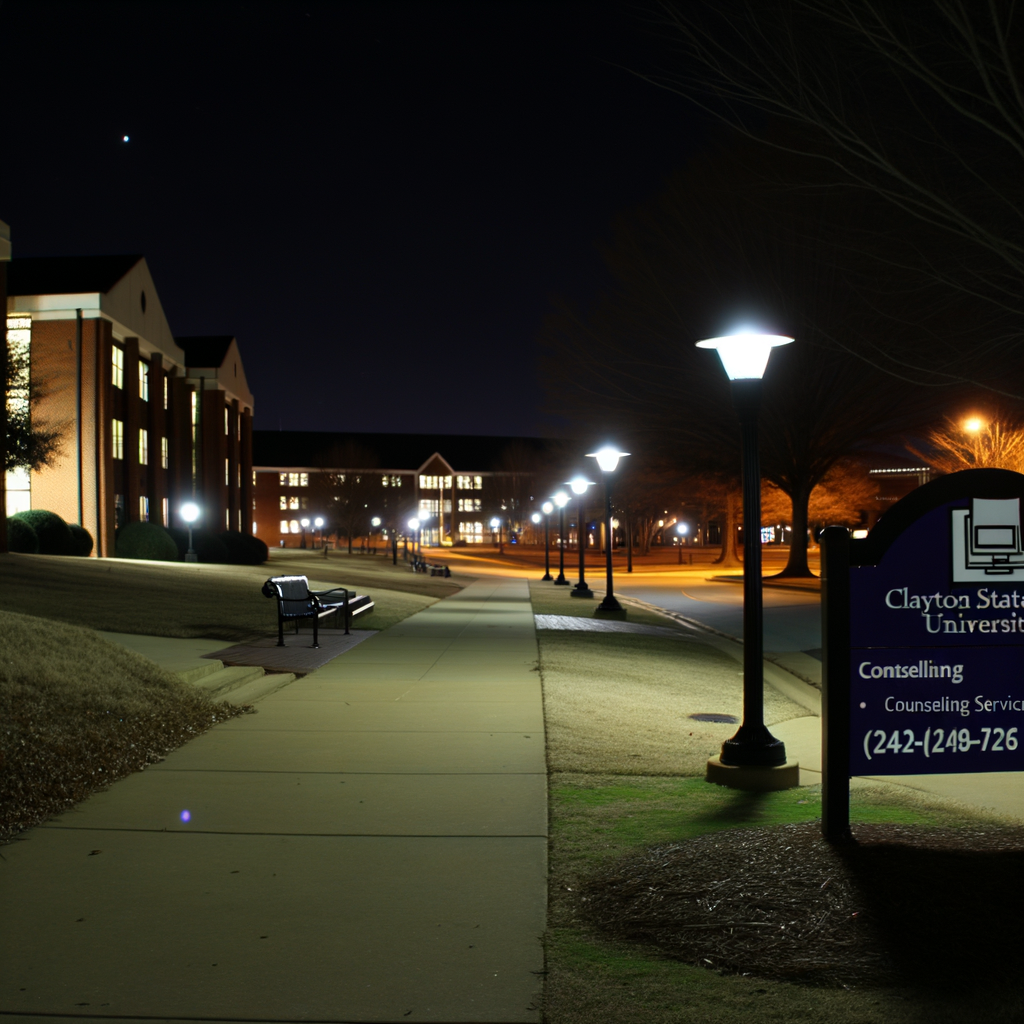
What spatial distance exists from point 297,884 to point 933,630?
3392 millimetres

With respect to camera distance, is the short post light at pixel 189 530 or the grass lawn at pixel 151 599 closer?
the grass lawn at pixel 151 599

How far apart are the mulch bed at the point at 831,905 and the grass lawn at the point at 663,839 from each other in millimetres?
30

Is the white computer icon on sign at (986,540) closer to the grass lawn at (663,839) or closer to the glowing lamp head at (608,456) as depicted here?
the grass lawn at (663,839)

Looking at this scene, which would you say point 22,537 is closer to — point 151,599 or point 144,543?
point 144,543

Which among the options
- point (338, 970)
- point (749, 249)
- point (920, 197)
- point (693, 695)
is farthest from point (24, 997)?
point (749, 249)

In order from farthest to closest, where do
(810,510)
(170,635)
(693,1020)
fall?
(810,510)
(170,635)
(693,1020)

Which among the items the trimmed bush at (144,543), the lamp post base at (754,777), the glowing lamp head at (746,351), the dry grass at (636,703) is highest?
the glowing lamp head at (746,351)

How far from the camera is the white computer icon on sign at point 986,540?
5203mm

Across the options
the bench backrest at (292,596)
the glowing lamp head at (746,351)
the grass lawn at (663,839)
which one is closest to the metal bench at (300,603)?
the bench backrest at (292,596)

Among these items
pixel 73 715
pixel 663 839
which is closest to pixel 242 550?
pixel 73 715

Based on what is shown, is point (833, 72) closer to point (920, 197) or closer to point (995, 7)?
point (995, 7)

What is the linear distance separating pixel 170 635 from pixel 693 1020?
13228 millimetres

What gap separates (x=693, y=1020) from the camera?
343cm

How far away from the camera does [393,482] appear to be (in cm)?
11500
